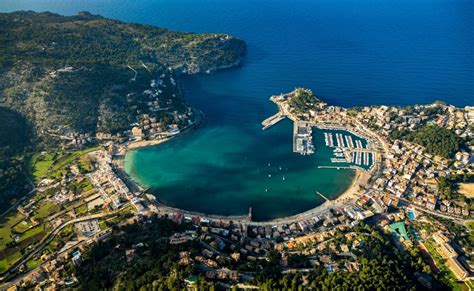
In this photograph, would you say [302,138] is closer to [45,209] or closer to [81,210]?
[81,210]

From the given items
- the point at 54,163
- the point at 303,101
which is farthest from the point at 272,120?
the point at 54,163

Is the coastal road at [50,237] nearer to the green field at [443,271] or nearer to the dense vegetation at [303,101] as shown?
the dense vegetation at [303,101]

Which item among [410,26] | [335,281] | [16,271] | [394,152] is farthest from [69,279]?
[410,26]

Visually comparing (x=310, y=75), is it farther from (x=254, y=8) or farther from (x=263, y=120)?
(x=254, y=8)

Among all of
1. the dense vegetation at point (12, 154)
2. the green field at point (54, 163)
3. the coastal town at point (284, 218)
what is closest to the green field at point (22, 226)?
the coastal town at point (284, 218)

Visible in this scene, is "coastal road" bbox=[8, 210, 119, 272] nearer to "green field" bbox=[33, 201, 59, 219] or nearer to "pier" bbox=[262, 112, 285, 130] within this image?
"green field" bbox=[33, 201, 59, 219]

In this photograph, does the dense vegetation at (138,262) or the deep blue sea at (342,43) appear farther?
the deep blue sea at (342,43)
